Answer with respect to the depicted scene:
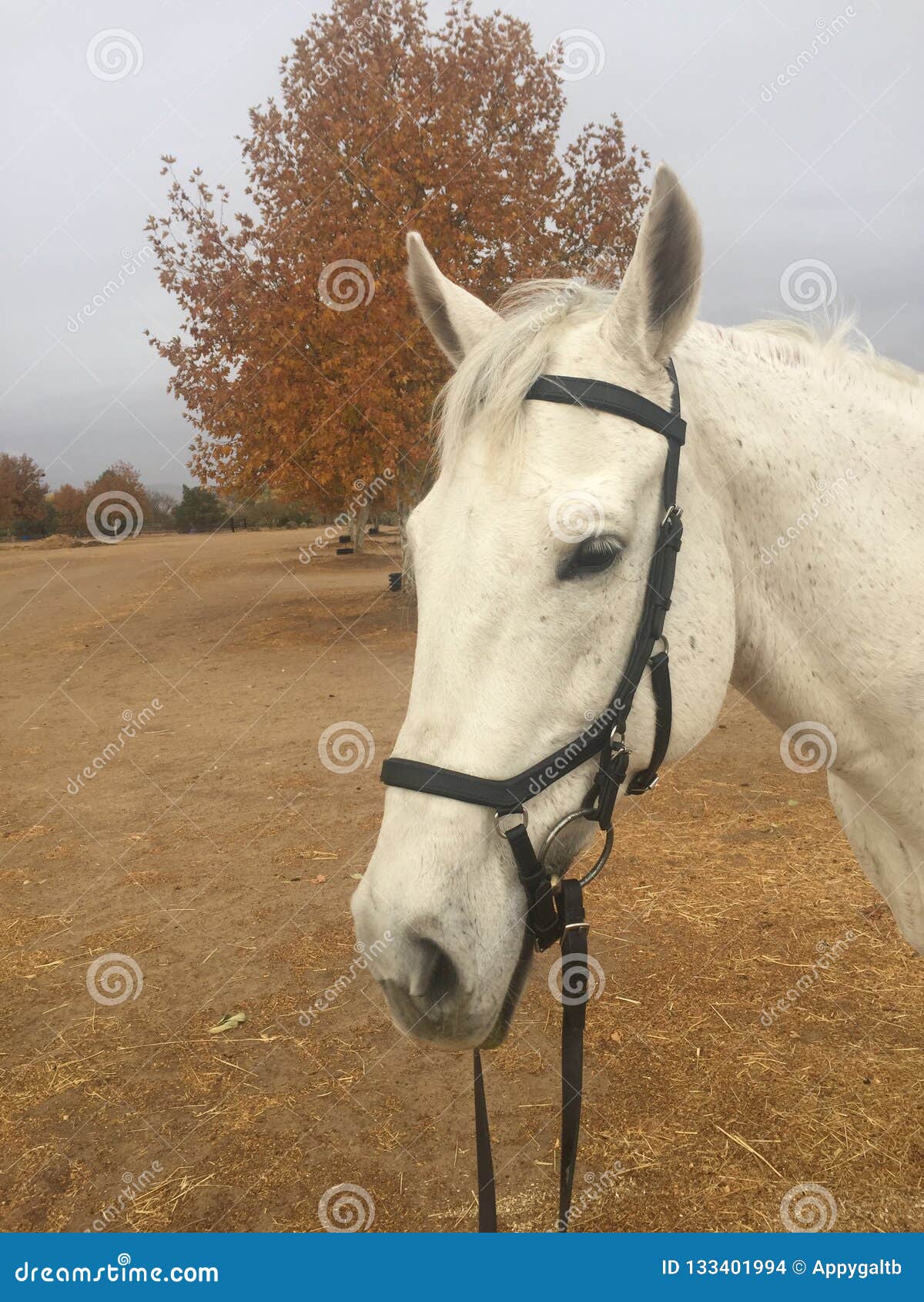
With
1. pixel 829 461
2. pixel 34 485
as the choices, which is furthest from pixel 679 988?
pixel 34 485

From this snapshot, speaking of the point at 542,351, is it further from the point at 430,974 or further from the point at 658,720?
the point at 430,974

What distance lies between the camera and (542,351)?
77.9 inches

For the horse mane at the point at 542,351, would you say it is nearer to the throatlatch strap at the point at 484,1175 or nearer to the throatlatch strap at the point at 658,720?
the throatlatch strap at the point at 658,720

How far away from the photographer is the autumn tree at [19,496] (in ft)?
184

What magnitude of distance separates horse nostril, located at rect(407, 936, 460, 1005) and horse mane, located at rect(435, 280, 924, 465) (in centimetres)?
112

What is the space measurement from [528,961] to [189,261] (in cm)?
A: 1653

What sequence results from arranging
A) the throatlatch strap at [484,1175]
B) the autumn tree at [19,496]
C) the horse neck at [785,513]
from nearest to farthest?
the horse neck at [785,513]
the throatlatch strap at [484,1175]
the autumn tree at [19,496]

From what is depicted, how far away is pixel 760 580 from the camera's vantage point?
2.16 m

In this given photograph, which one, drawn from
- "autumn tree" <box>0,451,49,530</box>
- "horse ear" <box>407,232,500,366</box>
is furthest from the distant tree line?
"horse ear" <box>407,232,500,366</box>

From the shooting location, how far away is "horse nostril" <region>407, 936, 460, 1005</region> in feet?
5.32

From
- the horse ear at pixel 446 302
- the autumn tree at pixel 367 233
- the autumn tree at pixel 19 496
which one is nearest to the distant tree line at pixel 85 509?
the autumn tree at pixel 19 496

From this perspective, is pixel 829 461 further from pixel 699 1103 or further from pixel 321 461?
pixel 321 461

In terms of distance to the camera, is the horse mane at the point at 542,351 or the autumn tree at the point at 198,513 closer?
the horse mane at the point at 542,351

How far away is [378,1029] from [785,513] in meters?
3.50
